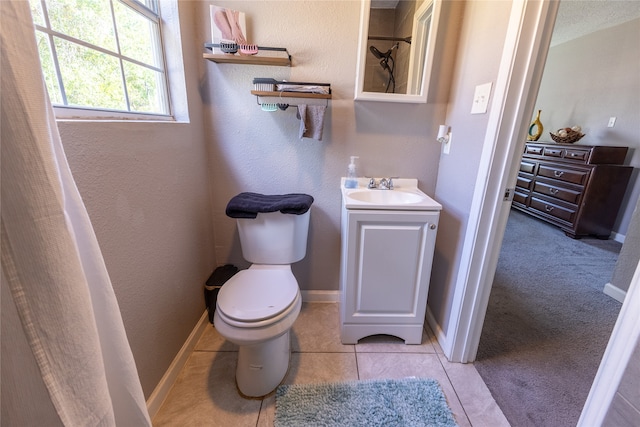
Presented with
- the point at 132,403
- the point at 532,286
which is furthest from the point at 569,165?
the point at 132,403

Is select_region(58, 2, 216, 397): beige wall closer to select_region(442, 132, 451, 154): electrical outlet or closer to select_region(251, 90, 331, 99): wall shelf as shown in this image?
select_region(251, 90, 331, 99): wall shelf

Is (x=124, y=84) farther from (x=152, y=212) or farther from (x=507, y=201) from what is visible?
(x=507, y=201)

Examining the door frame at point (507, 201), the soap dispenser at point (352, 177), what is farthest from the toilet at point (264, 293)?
the door frame at point (507, 201)

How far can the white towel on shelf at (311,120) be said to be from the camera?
1452mm

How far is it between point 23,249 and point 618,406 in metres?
1.32

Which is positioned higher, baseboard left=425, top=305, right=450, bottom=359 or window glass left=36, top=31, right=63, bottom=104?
window glass left=36, top=31, right=63, bottom=104

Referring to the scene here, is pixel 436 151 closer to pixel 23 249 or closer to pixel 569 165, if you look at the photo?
pixel 23 249

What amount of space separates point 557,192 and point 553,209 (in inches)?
8.6

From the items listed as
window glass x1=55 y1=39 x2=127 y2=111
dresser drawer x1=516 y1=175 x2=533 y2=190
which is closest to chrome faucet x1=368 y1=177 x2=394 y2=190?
window glass x1=55 y1=39 x2=127 y2=111

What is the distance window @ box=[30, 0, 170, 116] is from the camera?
787mm

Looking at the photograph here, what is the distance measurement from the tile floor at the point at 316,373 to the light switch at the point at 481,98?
1.29 meters

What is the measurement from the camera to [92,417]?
0.51m

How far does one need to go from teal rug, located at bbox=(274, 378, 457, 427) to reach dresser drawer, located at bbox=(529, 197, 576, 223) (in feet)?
10.1

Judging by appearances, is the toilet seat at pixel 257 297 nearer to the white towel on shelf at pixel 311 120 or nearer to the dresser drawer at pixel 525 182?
the white towel on shelf at pixel 311 120
